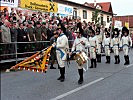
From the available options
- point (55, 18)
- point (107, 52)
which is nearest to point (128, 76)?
point (107, 52)

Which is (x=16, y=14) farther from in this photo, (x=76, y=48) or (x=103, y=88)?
(x=103, y=88)

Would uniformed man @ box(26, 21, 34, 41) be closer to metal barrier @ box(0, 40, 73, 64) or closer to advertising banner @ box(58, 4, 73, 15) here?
metal barrier @ box(0, 40, 73, 64)

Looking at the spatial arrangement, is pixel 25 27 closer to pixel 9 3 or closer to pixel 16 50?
pixel 16 50

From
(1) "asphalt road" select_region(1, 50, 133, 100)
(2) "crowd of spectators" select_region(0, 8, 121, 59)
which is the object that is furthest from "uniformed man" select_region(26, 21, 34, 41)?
(1) "asphalt road" select_region(1, 50, 133, 100)

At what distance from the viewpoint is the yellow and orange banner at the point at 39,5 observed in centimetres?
1434

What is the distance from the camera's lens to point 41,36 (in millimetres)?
15617

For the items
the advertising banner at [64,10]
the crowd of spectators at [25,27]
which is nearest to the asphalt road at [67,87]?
the crowd of spectators at [25,27]

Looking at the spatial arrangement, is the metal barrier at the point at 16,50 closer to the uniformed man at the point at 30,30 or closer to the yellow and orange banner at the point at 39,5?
the uniformed man at the point at 30,30

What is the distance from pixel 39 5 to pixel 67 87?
279 inches

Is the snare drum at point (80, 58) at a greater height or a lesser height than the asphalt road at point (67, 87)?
greater

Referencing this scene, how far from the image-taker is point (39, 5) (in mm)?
15430

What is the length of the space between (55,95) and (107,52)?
9.47m

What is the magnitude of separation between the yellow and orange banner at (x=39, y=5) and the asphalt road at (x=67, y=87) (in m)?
3.82

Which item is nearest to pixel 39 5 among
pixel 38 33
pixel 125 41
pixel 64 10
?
pixel 38 33
